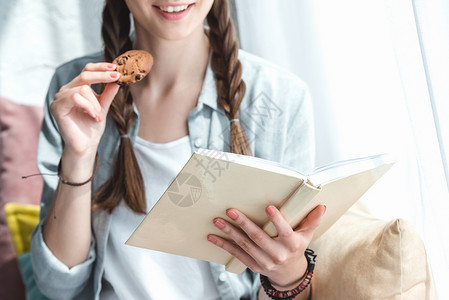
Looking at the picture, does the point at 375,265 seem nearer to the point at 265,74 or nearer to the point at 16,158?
the point at 265,74

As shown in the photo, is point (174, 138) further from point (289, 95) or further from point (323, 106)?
point (323, 106)

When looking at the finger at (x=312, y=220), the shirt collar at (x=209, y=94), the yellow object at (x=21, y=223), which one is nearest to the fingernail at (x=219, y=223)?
the finger at (x=312, y=220)

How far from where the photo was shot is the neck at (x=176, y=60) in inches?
42.6

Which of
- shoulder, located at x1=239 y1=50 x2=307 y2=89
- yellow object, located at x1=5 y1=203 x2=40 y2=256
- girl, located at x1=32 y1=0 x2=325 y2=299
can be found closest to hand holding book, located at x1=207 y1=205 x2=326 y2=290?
girl, located at x1=32 y1=0 x2=325 y2=299

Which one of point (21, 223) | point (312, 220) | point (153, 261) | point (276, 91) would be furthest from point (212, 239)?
point (21, 223)

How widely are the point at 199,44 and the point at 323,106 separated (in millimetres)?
316

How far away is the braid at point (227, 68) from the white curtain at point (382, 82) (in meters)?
0.21

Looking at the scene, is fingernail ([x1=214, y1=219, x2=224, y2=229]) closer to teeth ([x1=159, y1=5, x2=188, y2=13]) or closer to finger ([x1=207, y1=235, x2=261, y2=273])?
finger ([x1=207, y1=235, x2=261, y2=273])

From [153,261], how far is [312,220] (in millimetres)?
386

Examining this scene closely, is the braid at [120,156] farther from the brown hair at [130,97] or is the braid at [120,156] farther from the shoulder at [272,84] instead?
the shoulder at [272,84]

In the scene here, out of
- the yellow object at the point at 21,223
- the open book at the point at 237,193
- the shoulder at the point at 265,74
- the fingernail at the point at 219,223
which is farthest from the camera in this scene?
the yellow object at the point at 21,223

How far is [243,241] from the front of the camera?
795 millimetres

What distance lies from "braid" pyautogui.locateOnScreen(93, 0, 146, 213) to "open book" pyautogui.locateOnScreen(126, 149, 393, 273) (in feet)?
0.67

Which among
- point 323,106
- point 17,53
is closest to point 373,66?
point 323,106
